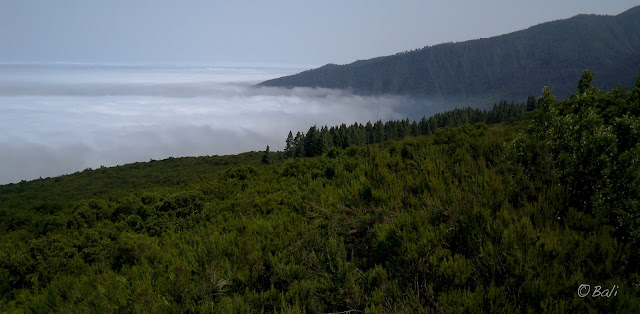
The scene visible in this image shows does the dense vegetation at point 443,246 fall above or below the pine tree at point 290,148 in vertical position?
above

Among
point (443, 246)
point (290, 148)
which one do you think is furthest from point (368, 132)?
point (443, 246)

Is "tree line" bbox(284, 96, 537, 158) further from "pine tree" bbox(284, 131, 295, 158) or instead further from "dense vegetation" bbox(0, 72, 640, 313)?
"dense vegetation" bbox(0, 72, 640, 313)

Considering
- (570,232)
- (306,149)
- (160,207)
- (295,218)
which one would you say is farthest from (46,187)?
(570,232)

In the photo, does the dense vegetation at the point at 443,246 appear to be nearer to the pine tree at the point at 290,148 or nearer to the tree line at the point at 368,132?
the tree line at the point at 368,132

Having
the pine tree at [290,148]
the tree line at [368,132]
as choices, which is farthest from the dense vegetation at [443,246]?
the pine tree at [290,148]

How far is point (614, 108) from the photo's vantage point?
5551 mm

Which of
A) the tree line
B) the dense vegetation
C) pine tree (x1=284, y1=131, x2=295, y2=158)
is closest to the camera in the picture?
the dense vegetation

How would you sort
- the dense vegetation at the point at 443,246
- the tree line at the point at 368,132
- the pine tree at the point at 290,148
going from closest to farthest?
the dense vegetation at the point at 443,246, the tree line at the point at 368,132, the pine tree at the point at 290,148

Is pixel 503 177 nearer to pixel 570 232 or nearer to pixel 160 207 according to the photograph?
pixel 570 232

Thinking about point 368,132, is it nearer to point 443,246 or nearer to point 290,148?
point 290,148

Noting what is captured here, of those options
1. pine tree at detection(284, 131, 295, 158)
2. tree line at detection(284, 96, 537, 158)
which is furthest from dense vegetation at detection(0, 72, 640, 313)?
pine tree at detection(284, 131, 295, 158)

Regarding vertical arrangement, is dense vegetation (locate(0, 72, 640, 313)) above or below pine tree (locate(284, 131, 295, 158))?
above

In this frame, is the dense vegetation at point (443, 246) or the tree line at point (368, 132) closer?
the dense vegetation at point (443, 246)

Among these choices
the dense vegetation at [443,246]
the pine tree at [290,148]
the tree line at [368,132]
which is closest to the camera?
the dense vegetation at [443,246]
